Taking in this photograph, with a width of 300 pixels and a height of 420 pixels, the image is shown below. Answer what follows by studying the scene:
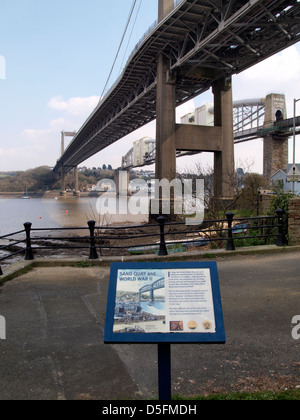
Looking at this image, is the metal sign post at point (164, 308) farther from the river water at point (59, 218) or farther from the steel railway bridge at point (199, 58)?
the steel railway bridge at point (199, 58)

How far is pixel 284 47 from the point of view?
28125 mm

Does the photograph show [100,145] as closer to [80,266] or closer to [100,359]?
[80,266]

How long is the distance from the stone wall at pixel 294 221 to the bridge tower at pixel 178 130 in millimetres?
20382

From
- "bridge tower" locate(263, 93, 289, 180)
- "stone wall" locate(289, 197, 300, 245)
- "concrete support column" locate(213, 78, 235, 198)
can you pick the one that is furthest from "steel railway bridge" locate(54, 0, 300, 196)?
"bridge tower" locate(263, 93, 289, 180)

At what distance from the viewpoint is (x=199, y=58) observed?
30.8m

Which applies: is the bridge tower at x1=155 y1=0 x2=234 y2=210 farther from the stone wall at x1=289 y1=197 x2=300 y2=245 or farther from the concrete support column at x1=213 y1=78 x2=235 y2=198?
the stone wall at x1=289 y1=197 x2=300 y2=245

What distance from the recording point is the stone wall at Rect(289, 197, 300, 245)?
920 centimetres

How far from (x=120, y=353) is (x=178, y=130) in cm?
2975

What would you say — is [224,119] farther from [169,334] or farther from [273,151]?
[169,334]

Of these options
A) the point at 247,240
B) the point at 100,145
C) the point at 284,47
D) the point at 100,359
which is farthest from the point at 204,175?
the point at 100,145

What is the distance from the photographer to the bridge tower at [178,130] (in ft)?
101

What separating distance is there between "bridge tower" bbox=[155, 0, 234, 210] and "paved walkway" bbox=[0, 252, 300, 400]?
2441 centimetres

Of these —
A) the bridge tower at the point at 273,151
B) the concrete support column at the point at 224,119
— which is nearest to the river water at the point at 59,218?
the concrete support column at the point at 224,119

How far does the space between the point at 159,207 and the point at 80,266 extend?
20436mm
